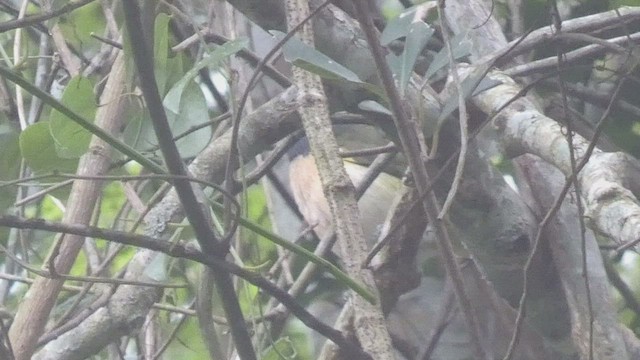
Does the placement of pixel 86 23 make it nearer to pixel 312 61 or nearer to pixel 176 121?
pixel 176 121

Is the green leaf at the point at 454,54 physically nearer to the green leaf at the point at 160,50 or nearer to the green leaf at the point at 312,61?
the green leaf at the point at 312,61

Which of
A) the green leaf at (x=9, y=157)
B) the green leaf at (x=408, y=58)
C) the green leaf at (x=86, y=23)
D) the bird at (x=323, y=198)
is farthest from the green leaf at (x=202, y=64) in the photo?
the bird at (x=323, y=198)

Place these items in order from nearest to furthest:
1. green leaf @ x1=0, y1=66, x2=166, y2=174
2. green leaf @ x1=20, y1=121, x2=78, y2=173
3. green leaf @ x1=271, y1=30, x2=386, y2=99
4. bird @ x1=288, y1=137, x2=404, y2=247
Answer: green leaf @ x1=0, y1=66, x2=166, y2=174 → green leaf @ x1=271, y1=30, x2=386, y2=99 → green leaf @ x1=20, y1=121, x2=78, y2=173 → bird @ x1=288, y1=137, x2=404, y2=247

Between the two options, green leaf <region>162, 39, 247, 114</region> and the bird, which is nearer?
green leaf <region>162, 39, 247, 114</region>

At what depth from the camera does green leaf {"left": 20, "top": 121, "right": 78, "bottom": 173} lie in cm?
96

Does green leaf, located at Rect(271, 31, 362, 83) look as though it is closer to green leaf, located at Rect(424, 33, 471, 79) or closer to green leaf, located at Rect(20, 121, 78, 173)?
green leaf, located at Rect(424, 33, 471, 79)

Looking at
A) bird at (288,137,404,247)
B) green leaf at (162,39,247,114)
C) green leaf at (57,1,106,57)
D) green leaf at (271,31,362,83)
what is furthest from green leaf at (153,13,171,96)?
bird at (288,137,404,247)

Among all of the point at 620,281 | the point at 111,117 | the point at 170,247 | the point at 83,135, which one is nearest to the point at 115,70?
the point at 111,117

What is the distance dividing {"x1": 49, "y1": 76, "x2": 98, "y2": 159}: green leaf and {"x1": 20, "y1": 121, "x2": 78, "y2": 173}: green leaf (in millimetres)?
32

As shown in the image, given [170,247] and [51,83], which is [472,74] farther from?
[51,83]

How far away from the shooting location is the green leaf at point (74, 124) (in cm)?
92

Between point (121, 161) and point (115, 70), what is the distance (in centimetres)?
13

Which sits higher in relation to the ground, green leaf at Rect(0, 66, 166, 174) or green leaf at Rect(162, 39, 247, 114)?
green leaf at Rect(162, 39, 247, 114)

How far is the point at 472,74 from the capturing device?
3.45 feet
